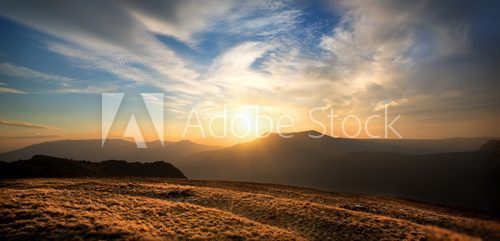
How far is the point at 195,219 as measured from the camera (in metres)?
18.1

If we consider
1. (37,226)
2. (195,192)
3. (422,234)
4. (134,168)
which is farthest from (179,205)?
(134,168)

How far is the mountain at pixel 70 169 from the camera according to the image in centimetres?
4009

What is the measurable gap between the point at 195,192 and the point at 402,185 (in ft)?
644

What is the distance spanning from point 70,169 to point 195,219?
39.3m

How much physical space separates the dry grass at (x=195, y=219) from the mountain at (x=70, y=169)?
676 inches

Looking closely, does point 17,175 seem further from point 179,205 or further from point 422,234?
point 422,234

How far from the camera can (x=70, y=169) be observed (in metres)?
45.3

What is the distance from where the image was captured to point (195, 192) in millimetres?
27531

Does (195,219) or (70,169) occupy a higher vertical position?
(70,169)

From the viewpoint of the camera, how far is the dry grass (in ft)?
45.8

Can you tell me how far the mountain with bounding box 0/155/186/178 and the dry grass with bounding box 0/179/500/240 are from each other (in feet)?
56.4

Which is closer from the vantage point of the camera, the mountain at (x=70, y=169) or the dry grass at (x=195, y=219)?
the dry grass at (x=195, y=219)

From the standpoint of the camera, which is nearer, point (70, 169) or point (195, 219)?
point (195, 219)

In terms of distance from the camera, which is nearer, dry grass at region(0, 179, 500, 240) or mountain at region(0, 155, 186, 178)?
dry grass at region(0, 179, 500, 240)
